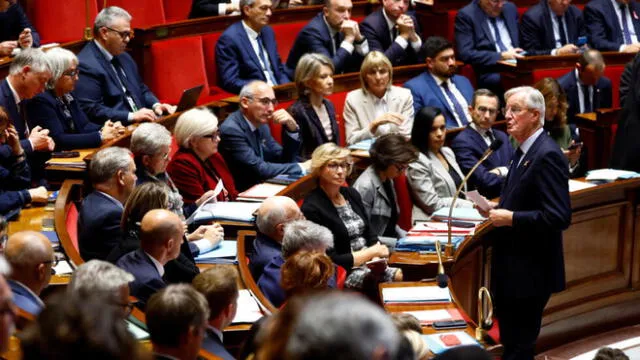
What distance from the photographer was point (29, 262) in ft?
8.34

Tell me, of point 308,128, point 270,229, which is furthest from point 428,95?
point 270,229

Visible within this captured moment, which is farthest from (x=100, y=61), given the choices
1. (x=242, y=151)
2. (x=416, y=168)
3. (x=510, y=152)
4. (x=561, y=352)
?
(x=561, y=352)

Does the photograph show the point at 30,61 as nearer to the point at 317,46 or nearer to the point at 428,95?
the point at 317,46

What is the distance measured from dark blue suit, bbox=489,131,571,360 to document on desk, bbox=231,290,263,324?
37.6 inches

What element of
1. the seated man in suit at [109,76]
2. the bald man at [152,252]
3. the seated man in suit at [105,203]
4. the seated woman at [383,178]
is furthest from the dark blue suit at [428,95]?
the bald man at [152,252]

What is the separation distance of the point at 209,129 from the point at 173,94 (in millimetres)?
1479

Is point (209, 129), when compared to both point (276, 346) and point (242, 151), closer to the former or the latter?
point (242, 151)

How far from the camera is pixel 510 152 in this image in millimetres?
4992

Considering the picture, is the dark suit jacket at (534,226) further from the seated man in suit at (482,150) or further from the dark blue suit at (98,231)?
the dark blue suit at (98,231)

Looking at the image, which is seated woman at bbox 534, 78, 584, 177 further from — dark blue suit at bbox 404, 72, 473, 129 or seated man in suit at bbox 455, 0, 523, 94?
seated man in suit at bbox 455, 0, 523, 94

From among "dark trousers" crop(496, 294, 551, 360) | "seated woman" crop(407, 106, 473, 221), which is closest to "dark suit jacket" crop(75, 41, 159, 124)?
"seated woman" crop(407, 106, 473, 221)

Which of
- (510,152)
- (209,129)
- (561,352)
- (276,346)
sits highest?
(276,346)

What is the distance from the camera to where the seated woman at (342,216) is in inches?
142

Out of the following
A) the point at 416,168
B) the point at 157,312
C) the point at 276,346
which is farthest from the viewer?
the point at 416,168
